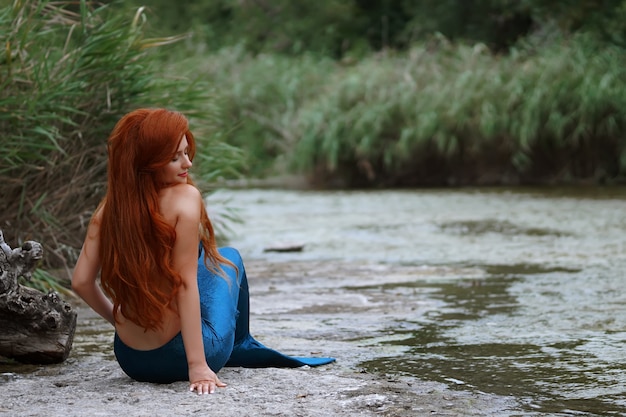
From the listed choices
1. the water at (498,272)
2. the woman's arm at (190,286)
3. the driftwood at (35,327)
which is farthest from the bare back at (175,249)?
the water at (498,272)

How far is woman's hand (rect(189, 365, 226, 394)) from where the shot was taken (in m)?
3.13

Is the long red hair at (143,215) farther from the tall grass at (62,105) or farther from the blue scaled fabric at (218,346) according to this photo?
the tall grass at (62,105)

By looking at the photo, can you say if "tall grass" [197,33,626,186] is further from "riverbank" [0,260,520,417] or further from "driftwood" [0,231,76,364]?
"driftwood" [0,231,76,364]

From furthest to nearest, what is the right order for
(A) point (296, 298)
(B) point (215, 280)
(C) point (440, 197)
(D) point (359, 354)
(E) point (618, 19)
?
(E) point (618, 19) → (C) point (440, 197) → (A) point (296, 298) → (D) point (359, 354) → (B) point (215, 280)

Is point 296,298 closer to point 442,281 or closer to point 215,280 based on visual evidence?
point 442,281

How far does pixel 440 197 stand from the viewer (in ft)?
40.5

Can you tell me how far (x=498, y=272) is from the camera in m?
6.41

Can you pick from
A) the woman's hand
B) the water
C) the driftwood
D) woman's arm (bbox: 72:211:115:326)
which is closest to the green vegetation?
the water

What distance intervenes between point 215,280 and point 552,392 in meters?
1.04

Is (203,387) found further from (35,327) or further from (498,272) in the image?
(498,272)

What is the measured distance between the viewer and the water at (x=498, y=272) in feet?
11.6

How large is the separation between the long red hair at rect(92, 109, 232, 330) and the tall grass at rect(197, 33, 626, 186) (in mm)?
10391

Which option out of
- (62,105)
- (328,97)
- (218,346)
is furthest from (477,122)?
(218,346)

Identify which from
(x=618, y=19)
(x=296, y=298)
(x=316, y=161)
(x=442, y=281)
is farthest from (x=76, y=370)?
(x=618, y=19)
